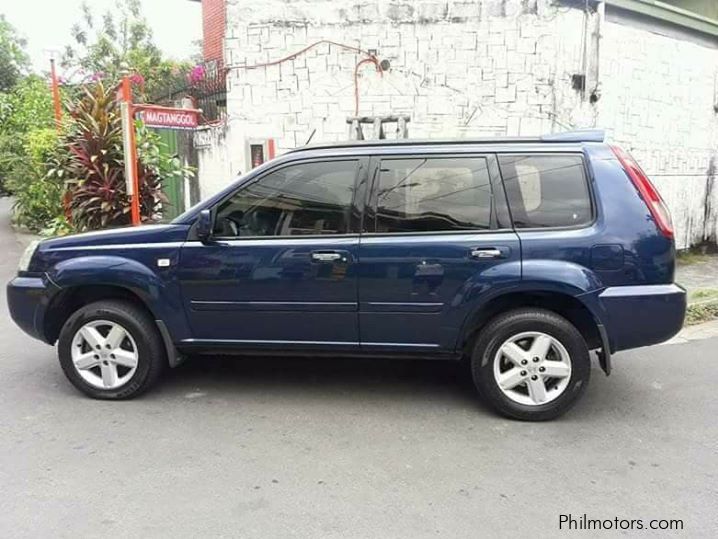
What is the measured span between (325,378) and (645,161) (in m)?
6.61

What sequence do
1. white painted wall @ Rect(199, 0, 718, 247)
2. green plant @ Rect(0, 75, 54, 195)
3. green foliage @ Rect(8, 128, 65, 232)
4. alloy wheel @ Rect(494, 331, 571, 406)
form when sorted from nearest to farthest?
alloy wheel @ Rect(494, 331, 571, 406)
white painted wall @ Rect(199, 0, 718, 247)
green foliage @ Rect(8, 128, 65, 232)
green plant @ Rect(0, 75, 54, 195)

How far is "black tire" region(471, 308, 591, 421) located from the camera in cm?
379

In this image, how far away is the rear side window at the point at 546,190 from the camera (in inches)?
151

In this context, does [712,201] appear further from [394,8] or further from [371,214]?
[371,214]

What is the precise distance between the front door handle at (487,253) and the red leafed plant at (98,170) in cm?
591

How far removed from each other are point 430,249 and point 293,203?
970mm

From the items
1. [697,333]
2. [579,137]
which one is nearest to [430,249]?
[579,137]

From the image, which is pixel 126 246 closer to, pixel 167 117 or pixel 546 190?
pixel 546 190

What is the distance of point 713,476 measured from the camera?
10.6 feet

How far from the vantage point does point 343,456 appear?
346 centimetres

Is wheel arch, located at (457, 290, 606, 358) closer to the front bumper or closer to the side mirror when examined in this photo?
the side mirror

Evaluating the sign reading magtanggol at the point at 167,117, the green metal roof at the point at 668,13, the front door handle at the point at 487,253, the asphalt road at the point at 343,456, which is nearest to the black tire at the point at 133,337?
the asphalt road at the point at 343,456

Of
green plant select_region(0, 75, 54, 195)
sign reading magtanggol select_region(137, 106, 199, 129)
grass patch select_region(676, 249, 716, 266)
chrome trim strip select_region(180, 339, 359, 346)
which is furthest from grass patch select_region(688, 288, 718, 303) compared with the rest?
green plant select_region(0, 75, 54, 195)

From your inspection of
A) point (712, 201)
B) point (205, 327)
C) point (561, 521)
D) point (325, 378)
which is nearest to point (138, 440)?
point (205, 327)
